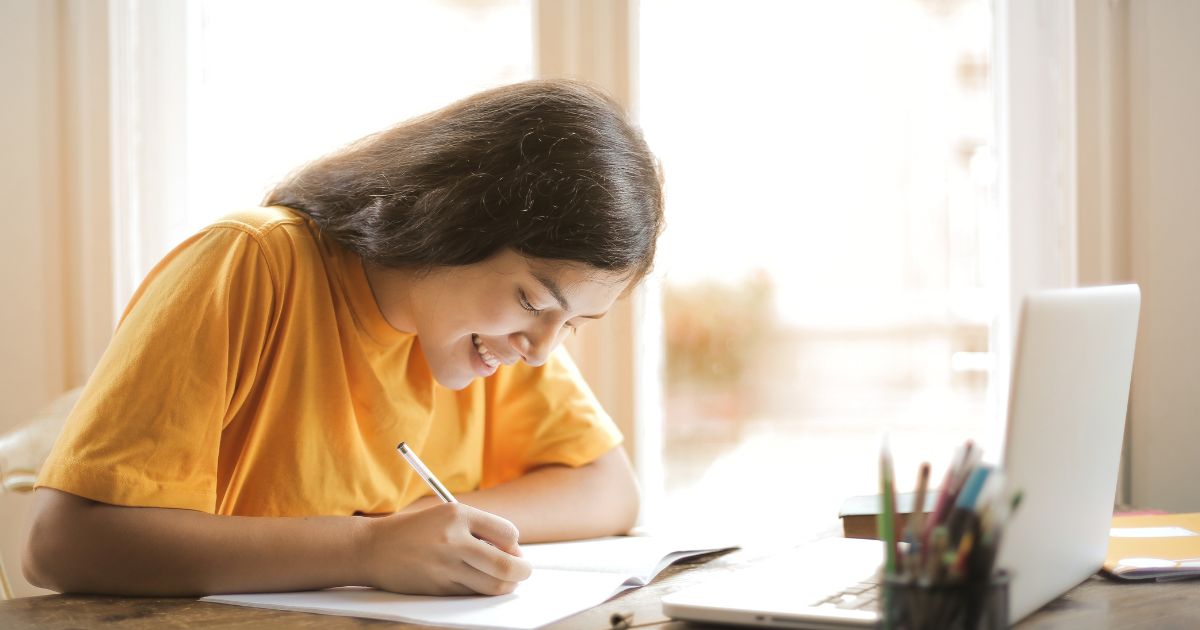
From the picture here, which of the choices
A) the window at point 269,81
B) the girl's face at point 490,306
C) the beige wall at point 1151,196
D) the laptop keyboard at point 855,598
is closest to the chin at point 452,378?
the girl's face at point 490,306

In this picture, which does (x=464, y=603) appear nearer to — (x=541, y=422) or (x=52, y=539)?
(x=52, y=539)

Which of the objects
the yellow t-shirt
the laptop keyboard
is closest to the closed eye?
the yellow t-shirt

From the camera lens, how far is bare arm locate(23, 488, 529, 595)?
104 centimetres

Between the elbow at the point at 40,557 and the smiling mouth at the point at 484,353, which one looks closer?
the elbow at the point at 40,557

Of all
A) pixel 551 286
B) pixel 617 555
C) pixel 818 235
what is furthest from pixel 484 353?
pixel 818 235

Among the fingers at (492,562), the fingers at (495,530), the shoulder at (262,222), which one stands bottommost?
the fingers at (492,562)

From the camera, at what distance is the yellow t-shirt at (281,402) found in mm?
1079

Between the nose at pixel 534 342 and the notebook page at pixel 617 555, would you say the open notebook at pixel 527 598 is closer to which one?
the notebook page at pixel 617 555

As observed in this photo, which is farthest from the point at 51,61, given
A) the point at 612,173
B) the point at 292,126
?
the point at 612,173

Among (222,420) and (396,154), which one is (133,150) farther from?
(222,420)

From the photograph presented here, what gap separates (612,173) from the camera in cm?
124

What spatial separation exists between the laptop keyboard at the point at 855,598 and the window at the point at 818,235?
1.07 metres

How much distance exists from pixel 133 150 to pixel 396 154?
3.37ft

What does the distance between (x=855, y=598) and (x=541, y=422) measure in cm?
67
